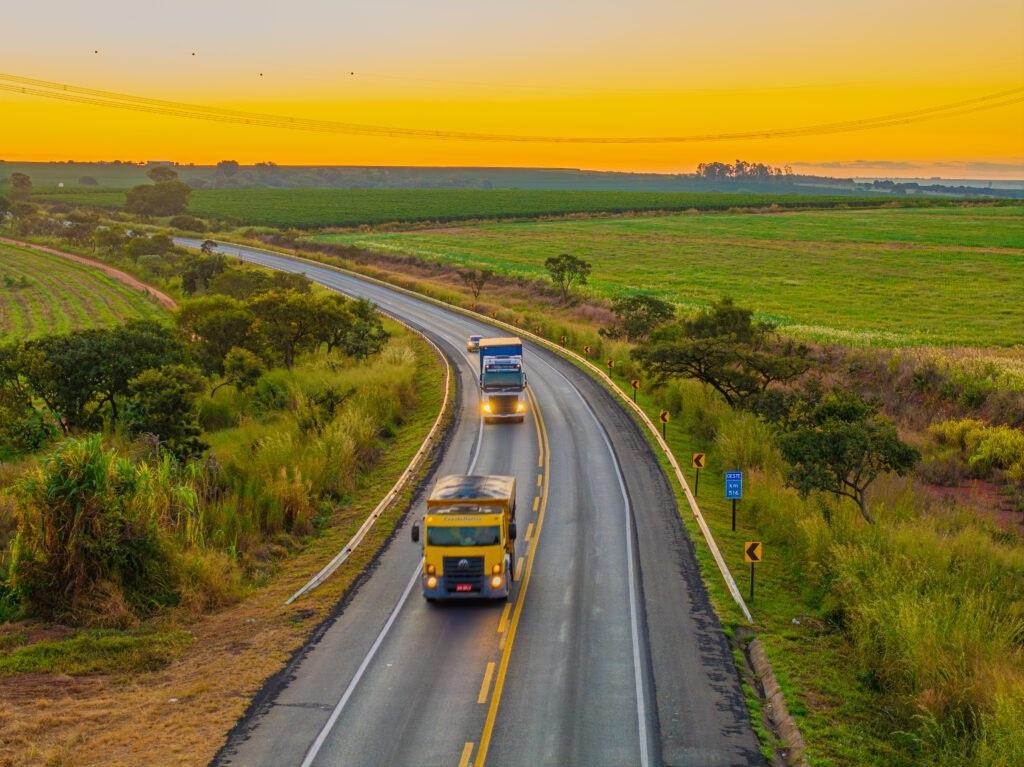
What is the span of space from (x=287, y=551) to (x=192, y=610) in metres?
4.80

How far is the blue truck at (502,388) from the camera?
41.5m

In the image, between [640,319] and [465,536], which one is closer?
[465,536]

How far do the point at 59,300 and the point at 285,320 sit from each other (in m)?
36.9

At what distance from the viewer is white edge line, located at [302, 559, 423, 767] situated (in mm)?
15711

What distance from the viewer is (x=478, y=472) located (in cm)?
3375

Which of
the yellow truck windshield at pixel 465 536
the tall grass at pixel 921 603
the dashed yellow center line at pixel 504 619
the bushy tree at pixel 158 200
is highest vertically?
the bushy tree at pixel 158 200

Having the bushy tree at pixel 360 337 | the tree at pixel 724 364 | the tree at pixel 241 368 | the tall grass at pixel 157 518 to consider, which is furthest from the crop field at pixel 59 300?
the tree at pixel 724 364

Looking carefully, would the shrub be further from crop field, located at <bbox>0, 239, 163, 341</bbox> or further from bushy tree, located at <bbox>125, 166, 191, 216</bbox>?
crop field, located at <bbox>0, 239, 163, 341</bbox>

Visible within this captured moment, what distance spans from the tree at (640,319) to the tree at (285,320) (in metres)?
19.4

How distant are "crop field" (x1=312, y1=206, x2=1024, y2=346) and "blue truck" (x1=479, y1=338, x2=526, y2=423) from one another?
80.9 feet

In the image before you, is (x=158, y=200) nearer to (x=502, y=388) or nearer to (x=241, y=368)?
(x=241, y=368)

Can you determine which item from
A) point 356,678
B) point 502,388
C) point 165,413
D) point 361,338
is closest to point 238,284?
point 361,338

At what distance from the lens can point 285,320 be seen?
52.7 m

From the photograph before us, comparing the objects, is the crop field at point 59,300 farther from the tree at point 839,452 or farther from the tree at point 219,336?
the tree at point 839,452
